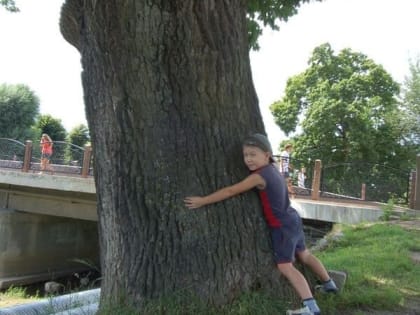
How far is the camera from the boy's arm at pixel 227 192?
131 inches

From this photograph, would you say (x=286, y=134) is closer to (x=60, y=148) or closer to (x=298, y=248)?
(x=60, y=148)

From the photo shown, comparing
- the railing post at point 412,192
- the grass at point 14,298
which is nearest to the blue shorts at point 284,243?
the grass at point 14,298

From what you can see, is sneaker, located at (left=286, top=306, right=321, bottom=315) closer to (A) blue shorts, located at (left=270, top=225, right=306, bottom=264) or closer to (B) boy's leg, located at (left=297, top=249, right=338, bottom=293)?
(A) blue shorts, located at (left=270, top=225, right=306, bottom=264)

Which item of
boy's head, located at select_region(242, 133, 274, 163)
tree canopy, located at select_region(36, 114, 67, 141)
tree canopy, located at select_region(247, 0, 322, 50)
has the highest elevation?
tree canopy, located at select_region(36, 114, 67, 141)

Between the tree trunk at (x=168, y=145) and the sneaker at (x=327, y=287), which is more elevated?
the tree trunk at (x=168, y=145)

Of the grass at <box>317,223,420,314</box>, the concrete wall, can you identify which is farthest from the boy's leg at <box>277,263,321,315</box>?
the concrete wall

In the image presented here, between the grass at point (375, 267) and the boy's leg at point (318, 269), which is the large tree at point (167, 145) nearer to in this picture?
the boy's leg at point (318, 269)

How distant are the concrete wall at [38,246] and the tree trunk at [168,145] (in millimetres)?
16344

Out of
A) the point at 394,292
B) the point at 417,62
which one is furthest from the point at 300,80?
the point at 394,292

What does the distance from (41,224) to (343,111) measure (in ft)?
70.3

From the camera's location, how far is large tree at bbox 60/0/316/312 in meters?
3.29

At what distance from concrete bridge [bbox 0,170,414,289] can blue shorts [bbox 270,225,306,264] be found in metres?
15.3

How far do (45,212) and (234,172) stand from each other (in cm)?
1839

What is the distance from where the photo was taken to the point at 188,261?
333cm
